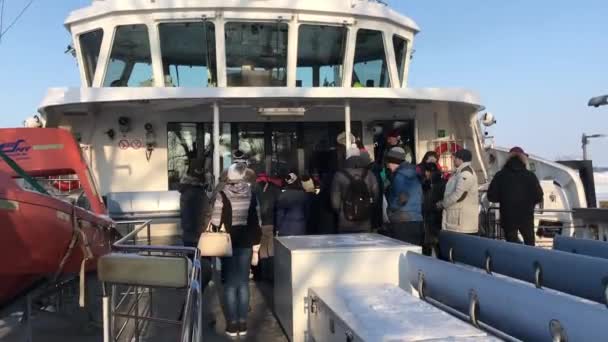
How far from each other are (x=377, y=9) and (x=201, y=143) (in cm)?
352

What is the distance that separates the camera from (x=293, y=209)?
553cm

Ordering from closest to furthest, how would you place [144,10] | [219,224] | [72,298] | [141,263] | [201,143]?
[141,263], [219,224], [72,298], [144,10], [201,143]

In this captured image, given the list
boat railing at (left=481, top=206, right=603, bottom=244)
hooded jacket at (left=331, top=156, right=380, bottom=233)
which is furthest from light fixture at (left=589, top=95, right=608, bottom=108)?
hooded jacket at (left=331, top=156, right=380, bottom=233)

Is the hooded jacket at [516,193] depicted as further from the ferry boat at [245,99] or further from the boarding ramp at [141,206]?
the boarding ramp at [141,206]

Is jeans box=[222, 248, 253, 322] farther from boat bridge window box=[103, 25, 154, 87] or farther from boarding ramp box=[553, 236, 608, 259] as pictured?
boat bridge window box=[103, 25, 154, 87]

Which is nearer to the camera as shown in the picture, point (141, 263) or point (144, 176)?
point (141, 263)

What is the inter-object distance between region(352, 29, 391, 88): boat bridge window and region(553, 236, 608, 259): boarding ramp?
4.70 meters

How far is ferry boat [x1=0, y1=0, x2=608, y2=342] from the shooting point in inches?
297

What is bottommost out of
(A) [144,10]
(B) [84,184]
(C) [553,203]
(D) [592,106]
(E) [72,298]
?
(E) [72,298]

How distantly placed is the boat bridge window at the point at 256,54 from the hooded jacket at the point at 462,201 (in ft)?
12.6

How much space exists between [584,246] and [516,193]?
1.00m

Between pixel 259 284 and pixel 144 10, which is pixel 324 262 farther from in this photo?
pixel 144 10

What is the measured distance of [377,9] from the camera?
8742 millimetres

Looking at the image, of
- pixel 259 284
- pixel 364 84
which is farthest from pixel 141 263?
pixel 364 84
